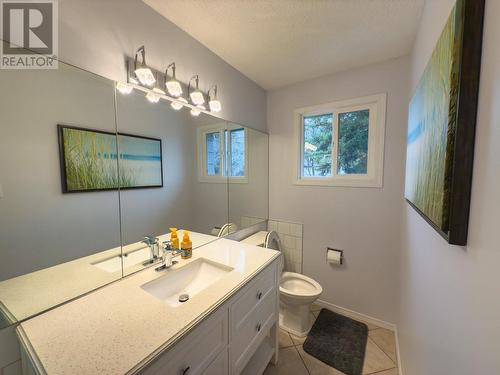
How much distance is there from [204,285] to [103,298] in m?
0.54


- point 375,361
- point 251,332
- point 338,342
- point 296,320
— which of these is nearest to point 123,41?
point 251,332

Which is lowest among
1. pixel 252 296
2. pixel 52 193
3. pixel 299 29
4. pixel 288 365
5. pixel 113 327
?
pixel 288 365

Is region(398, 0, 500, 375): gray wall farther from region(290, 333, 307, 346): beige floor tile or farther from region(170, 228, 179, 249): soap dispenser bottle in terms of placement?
region(170, 228, 179, 249): soap dispenser bottle

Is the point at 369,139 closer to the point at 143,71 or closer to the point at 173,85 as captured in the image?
the point at 173,85

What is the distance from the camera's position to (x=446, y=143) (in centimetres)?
60

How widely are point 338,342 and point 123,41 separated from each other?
105 inches

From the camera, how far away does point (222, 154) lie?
6.09 ft

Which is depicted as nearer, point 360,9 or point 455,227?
point 455,227

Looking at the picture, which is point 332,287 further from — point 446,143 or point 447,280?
point 446,143

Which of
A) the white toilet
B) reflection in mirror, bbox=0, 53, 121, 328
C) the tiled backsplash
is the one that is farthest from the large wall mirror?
the tiled backsplash

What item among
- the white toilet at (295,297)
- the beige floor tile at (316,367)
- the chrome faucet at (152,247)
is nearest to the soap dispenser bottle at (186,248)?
the chrome faucet at (152,247)

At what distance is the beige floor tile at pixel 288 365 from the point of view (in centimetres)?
154

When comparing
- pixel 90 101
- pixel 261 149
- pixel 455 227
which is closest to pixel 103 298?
pixel 90 101

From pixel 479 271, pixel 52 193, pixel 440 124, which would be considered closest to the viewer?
pixel 479 271
